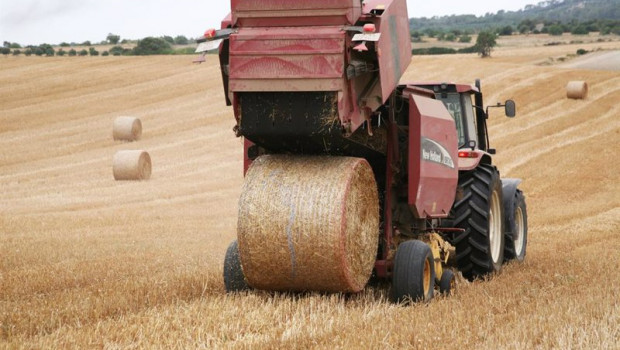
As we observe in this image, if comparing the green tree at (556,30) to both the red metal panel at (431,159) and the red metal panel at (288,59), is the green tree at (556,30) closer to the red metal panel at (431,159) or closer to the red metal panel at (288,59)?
the red metal panel at (431,159)

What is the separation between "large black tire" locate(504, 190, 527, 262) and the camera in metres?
10.5

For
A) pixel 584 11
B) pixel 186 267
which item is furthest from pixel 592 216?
pixel 584 11

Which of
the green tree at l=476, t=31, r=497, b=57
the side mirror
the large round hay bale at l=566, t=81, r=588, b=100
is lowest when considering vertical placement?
the large round hay bale at l=566, t=81, r=588, b=100

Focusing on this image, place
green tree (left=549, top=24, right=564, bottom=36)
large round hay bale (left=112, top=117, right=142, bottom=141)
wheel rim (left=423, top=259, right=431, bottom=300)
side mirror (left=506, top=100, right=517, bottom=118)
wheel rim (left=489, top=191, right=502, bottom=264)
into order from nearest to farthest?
wheel rim (left=423, top=259, right=431, bottom=300), wheel rim (left=489, top=191, right=502, bottom=264), side mirror (left=506, top=100, right=517, bottom=118), large round hay bale (left=112, top=117, right=142, bottom=141), green tree (left=549, top=24, right=564, bottom=36)

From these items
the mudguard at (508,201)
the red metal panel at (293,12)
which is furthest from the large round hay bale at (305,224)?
the mudguard at (508,201)

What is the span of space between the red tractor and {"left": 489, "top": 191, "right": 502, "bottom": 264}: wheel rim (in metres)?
1.68

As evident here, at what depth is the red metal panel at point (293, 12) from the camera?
709cm

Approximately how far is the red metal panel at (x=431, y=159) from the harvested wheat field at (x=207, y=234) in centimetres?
84

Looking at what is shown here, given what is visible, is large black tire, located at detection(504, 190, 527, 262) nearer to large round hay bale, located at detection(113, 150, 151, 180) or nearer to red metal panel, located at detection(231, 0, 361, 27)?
red metal panel, located at detection(231, 0, 361, 27)

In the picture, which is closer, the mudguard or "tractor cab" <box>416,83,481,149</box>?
"tractor cab" <box>416,83,481,149</box>

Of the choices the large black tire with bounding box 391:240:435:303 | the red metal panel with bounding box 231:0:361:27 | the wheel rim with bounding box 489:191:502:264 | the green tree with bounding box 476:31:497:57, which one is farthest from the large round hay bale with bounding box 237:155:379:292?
the green tree with bounding box 476:31:497:57

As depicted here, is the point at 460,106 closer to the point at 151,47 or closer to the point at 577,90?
the point at 577,90

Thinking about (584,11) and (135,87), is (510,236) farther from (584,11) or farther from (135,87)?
(584,11)

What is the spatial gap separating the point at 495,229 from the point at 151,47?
51923 mm
